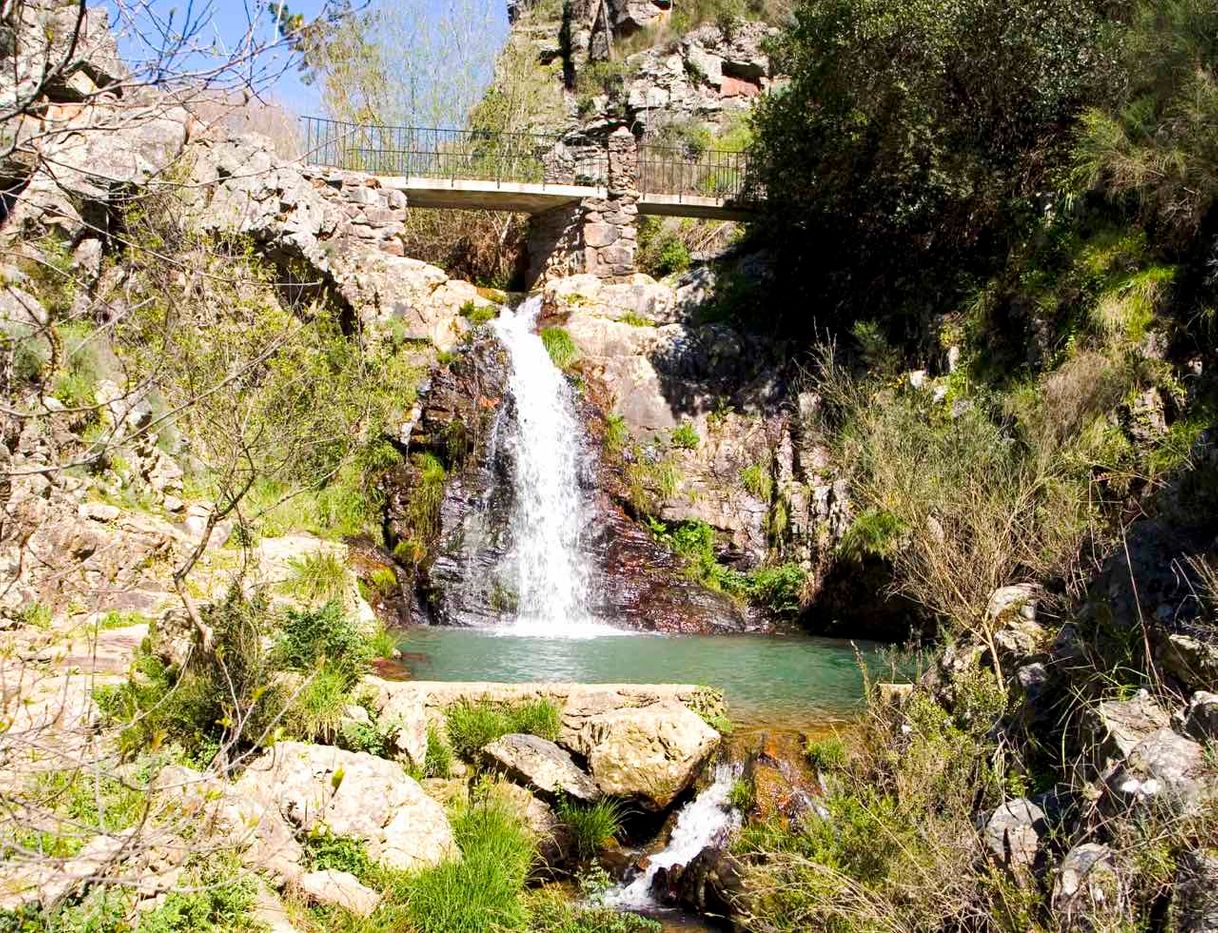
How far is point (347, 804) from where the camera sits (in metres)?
5.71

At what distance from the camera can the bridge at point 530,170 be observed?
18328mm

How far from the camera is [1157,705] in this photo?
17.1 feet

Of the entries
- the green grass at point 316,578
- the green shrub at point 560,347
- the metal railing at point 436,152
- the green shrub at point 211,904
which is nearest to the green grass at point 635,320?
the green shrub at point 560,347

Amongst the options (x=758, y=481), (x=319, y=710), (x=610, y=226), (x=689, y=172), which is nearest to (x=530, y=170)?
(x=689, y=172)

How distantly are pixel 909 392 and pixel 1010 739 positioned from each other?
8.09 metres

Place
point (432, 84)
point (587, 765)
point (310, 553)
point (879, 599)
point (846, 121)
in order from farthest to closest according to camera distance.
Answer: point (432, 84) → point (846, 121) → point (879, 599) → point (310, 553) → point (587, 765)

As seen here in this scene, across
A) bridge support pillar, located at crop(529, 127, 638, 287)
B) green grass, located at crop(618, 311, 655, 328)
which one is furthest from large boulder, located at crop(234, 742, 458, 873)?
bridge support pillar, located at crop(529, 127, 638, 287)

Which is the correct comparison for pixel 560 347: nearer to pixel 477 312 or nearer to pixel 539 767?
pixel 477 312

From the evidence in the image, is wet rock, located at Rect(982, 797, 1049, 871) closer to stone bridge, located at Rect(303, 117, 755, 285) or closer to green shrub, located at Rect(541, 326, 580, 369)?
green shrub, located at Rect(541, 326, 580, 369)

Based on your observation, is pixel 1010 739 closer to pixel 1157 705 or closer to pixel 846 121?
pixel 1157 705

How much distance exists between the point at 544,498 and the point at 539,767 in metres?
7.84

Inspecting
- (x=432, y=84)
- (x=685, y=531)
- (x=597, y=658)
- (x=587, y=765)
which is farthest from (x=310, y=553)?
(x=432, y=84)

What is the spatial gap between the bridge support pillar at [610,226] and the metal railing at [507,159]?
618 millimetres

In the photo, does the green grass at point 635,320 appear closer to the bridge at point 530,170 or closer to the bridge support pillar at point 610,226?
the bridge support pillar at point 610,226
